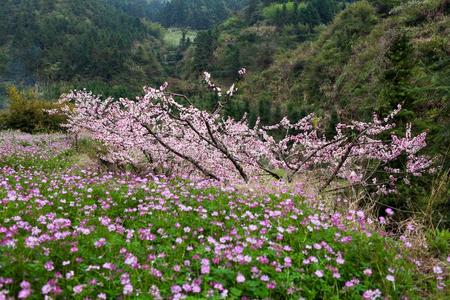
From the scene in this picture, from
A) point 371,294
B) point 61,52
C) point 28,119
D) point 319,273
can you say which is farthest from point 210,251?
→ point 61,52

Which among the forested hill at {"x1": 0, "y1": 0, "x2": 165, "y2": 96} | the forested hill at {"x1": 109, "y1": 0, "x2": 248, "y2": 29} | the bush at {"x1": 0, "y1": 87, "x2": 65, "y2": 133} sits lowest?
the forested hill at {"x1": 0, "y1": 0, "x2": 165, "y2": 96}

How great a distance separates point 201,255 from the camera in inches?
137

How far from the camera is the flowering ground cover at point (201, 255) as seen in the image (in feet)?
9.42

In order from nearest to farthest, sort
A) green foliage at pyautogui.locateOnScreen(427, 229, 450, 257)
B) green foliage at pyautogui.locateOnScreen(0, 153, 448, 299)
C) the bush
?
green foliage at pyautogui.locateOnScreen(0, 153, 448, 299)
green foliage at pyautogui.locateOnScreen(427, 229, 450, 257)
the bush

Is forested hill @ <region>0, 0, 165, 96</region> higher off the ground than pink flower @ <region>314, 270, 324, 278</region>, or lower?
lower

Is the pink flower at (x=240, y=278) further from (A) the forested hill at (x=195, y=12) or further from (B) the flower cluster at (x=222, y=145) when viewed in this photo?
(A) the forested hill at (x=195, y=12)

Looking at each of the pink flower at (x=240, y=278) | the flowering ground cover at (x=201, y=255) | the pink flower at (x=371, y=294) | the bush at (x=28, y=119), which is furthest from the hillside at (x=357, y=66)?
the bush at (x=28, y=119)

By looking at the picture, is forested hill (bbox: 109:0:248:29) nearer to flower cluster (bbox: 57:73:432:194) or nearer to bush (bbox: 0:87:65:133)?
bush (bbox: 0:87:65:133)

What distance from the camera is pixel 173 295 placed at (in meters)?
2.75

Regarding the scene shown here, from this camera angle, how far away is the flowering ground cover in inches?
113

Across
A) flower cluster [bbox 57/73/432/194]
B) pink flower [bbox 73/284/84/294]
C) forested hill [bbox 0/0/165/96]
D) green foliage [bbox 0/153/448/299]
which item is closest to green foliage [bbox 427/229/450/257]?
green foliage [bbox 0/153/448/299]

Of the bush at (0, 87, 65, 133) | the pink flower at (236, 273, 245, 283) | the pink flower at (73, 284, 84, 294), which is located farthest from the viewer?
the bush at (0, 87, 65, 133)

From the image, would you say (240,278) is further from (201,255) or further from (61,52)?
(61,52)

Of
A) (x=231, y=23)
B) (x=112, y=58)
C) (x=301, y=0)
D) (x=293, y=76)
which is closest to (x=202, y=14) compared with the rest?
(x=231, y=23)
